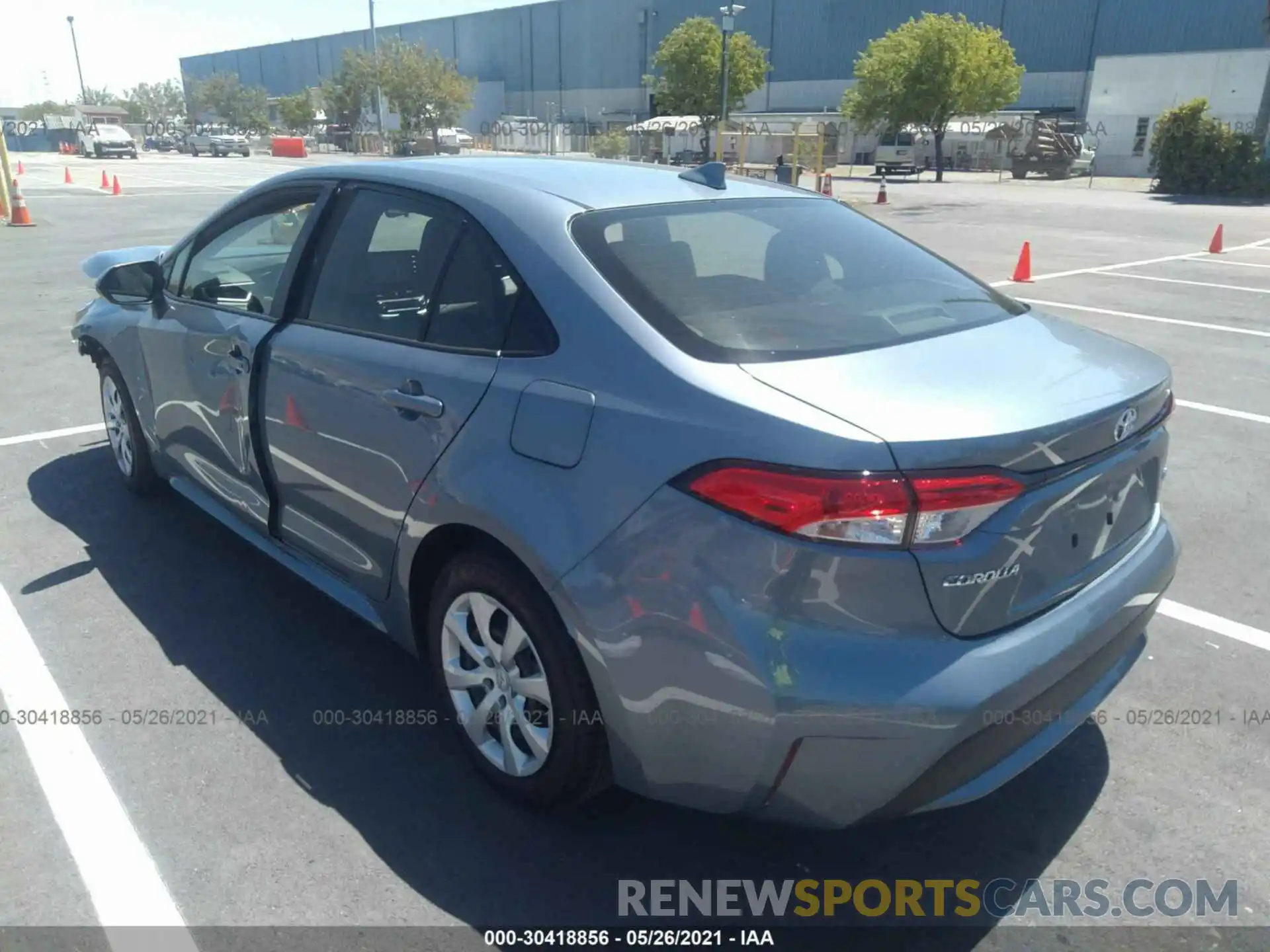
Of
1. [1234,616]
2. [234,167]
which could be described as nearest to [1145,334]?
[1234,616]

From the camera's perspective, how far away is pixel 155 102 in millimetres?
118062

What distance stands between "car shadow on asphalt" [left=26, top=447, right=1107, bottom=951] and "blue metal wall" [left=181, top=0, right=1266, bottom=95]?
5642cm

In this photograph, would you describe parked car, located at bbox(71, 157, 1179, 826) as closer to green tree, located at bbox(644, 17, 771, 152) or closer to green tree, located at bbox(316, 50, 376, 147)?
green tree, located at bbox(644, 17, 771, 152)

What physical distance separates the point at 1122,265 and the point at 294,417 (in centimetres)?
→ 1452

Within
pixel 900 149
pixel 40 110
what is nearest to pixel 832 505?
pixel 900 149

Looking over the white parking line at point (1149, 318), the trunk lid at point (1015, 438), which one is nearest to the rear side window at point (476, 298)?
the trunk lid at point (1015, 438)

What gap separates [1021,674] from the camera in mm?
2193

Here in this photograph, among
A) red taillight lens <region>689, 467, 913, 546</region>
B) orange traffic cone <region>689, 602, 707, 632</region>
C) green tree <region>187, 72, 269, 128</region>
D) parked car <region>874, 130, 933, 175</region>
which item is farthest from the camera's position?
green tree <region>187, 72, 269, 128</region>

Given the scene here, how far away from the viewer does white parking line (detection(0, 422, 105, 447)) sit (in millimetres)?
6051

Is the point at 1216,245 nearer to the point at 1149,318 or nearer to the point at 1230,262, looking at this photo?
the point at 1230,262

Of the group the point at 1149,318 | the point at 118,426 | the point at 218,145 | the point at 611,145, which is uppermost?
the point at 611,145

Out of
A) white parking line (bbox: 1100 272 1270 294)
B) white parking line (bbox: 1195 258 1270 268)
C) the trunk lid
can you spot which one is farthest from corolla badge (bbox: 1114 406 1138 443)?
white parking line (bbox: 1195 258 1270 268)

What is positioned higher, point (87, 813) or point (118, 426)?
point (118, 426)

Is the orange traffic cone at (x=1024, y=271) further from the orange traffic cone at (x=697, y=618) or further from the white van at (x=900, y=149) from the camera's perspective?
the white van at (x=900, y=149)
